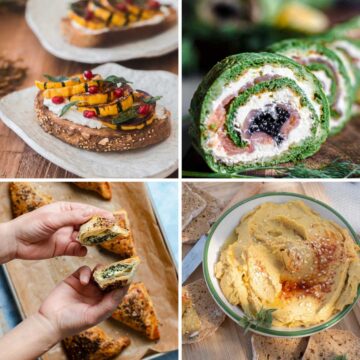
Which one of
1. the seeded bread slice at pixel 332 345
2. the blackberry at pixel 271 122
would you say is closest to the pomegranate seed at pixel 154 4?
the blackberry at pixel 271 122

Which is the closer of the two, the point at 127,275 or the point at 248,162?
the point at 127,275

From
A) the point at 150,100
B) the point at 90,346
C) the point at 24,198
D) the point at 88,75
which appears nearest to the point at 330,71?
the point at 150,100

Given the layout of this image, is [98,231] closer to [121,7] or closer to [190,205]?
[190,205]

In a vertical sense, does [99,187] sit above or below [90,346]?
above

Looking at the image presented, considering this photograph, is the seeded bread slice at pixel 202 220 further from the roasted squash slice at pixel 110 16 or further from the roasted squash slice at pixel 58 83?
the roasted squash slice at pixel 110 16

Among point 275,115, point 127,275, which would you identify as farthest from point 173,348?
point 275,115

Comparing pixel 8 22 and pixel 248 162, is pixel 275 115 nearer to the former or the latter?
pixel 248 162

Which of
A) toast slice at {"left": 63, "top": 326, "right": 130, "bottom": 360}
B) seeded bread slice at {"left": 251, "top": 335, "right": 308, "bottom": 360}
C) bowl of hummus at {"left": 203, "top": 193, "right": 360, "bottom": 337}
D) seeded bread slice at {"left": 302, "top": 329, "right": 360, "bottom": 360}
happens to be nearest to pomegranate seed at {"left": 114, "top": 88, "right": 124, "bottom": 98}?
bowl of hummus at {"left": 203, "top": 193, "right": 360, "bottom": 337}

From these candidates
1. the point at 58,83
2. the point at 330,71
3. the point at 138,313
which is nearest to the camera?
the point at 138,313
